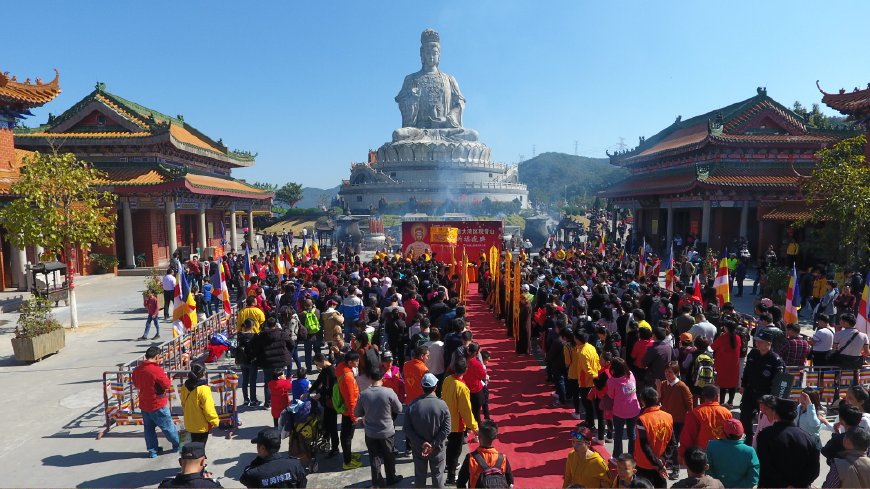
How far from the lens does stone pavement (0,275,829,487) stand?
679 cm

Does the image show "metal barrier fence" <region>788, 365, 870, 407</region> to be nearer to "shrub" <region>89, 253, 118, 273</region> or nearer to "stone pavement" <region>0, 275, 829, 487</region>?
"stone pavement" <region>0, 275, 829, 487</region>

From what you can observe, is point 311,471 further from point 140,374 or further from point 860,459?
point 860,459

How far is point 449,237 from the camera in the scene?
2505 cm

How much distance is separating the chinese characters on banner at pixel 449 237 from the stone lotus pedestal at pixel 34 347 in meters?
14.9

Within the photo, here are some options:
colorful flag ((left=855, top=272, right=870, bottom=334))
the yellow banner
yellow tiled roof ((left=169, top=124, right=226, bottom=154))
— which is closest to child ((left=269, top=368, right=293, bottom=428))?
colorful flag ((left=855, top=272, right=870, bottom=334))

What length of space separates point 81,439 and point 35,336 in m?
Answer: 5.45

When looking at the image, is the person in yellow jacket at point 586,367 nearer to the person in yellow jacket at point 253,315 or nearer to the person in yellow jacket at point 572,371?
the person in yellow jacket at point 572,371

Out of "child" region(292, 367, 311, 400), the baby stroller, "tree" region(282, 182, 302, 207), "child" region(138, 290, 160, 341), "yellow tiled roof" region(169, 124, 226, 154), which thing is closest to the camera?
the baby stroller

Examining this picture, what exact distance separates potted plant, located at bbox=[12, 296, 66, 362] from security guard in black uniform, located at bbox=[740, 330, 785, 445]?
13978mm

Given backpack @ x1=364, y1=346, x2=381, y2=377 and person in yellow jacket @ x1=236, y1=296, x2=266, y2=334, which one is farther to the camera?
person in yellow jacket @ x1=236, y1=296, x2=266, y2=334

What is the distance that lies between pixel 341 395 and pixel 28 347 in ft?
30.5

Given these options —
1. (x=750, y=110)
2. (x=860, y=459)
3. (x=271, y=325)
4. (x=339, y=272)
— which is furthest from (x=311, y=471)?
(x=750, y=110)

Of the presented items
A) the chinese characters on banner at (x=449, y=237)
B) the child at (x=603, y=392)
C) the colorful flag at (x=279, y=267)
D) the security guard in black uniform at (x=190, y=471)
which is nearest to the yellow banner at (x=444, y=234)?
the chinese characters on banner at (x=449, y=237)

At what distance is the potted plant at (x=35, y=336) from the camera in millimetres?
11664
